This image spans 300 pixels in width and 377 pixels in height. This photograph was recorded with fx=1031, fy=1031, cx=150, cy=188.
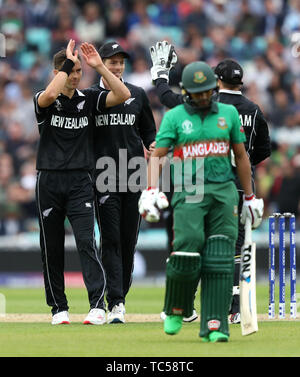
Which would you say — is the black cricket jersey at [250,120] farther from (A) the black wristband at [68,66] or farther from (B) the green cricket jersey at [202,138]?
(B) the green cricket jersey at [202,138]

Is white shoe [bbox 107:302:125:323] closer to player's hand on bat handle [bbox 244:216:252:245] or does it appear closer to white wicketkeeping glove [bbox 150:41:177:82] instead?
player's hand on bat handle [bbox 244:216:252:245]

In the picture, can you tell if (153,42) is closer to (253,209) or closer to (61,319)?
(61,319)

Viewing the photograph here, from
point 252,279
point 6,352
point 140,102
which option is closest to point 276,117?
point 140,102

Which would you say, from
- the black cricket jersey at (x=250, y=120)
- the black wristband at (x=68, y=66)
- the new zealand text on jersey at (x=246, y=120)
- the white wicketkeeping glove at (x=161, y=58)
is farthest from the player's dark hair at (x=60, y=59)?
the new zealand text on jersey at (x=246, y=120)

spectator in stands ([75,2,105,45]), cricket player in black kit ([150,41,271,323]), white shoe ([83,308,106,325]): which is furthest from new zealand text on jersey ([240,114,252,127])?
spectator in stands ([75,2,105,45])

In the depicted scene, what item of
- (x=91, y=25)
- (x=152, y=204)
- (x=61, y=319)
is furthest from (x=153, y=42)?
(x=152, y=204)

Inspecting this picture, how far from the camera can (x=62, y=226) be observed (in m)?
8.38

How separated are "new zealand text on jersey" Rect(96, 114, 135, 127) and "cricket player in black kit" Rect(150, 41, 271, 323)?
1.74ft

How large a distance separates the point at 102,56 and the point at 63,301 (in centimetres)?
213

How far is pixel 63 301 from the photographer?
8.34 meters

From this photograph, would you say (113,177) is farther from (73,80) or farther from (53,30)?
(53,30)

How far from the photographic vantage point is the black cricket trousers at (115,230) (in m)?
8.59

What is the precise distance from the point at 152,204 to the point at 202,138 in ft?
1.79

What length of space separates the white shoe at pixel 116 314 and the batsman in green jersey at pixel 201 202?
159cm
